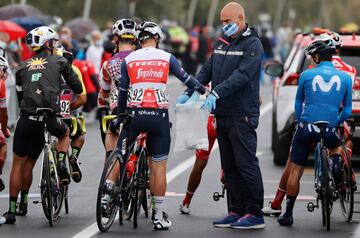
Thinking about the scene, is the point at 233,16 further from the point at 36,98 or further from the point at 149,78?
the point at 36,98

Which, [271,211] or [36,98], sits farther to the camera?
[271,211]

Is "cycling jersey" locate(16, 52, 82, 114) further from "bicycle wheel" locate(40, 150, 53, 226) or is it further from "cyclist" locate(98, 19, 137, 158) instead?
"cyclist" locate(98, 19, 137, 158)

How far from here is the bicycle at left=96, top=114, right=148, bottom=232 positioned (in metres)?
12.2

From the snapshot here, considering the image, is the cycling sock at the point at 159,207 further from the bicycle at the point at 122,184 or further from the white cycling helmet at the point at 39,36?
the white cycling helmet at the point at 39,36

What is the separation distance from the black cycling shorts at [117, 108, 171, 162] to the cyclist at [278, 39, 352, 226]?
1241 millimetres

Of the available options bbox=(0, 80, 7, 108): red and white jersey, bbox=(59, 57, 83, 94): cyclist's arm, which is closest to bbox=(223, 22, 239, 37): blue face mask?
bbox=(59, 57, 83, 94): cyclist's arm

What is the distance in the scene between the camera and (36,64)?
13.1 m

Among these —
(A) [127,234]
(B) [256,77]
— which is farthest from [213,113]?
(A) [127,234]

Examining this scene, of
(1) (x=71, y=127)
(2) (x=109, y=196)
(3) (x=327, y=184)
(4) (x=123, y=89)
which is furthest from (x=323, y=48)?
(1) (x=71, y=127)

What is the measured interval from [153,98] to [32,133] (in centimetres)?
130

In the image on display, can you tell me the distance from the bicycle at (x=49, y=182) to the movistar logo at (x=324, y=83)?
2.46 m

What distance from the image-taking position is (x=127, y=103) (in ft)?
41.7

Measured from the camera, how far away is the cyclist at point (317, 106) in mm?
12906

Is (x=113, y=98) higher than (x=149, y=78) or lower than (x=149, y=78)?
lower
